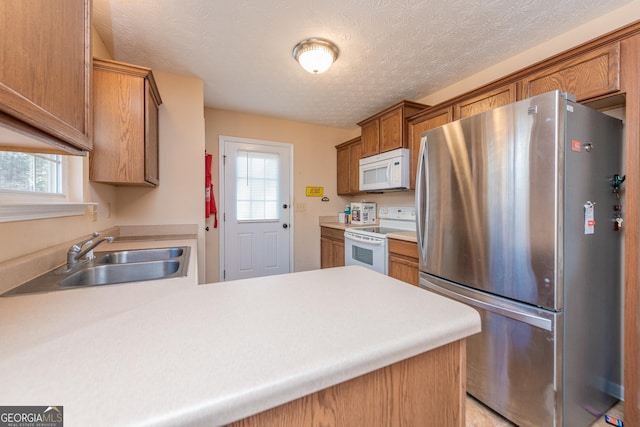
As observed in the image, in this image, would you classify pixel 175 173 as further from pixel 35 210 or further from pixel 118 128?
pixel 35 210

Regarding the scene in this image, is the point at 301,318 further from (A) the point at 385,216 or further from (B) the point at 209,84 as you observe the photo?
(A) the point at 385,216

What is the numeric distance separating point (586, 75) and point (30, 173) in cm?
297

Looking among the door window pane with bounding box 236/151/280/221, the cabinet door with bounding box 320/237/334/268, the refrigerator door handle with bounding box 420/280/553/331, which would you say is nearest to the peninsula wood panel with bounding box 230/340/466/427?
the refrigerator door handle with bounding box 420/280/553/331

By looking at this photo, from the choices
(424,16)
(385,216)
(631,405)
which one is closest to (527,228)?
(631,405)

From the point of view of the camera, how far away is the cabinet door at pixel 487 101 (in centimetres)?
181

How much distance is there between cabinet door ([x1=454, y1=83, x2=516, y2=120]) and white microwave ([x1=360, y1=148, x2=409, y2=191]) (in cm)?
65

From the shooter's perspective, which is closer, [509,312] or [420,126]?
[509,312]

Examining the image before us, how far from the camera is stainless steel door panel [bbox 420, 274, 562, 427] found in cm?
125

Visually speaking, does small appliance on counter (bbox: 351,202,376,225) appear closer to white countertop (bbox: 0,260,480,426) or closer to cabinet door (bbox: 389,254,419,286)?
cabinet door (bbox: 389,254,419,286)

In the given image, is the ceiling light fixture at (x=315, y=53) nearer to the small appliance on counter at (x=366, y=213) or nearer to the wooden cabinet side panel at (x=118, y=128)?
the wooden cabinet side panel at (x=118, y=128)

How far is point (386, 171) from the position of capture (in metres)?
2.85

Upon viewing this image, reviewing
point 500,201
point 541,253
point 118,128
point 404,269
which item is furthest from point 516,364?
point 118,128

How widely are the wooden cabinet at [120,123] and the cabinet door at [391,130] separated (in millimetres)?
2208

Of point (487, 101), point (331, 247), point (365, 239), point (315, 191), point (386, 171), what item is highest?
point (487, 101)
